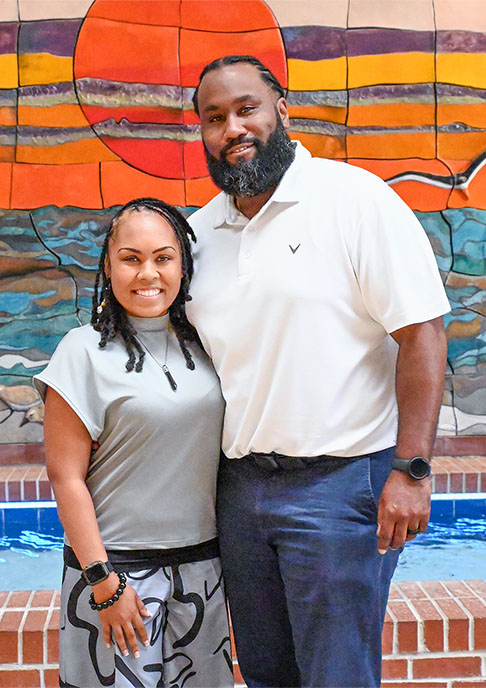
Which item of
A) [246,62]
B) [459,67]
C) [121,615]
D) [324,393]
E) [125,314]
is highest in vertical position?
[459,67]

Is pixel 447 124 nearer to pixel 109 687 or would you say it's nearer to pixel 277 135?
pixel 277 135

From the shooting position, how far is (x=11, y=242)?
3.94 m

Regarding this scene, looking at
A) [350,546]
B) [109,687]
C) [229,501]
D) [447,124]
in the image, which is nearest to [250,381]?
[229,501]

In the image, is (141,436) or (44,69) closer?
(141,436)

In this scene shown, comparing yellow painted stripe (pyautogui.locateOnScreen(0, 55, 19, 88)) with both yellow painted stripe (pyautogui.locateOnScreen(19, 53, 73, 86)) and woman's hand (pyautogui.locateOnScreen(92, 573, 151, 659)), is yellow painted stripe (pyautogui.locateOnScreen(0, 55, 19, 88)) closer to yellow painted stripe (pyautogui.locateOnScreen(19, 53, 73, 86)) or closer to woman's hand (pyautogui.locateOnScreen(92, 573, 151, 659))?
yellow painted stripe (pyautogui.locateOnScreen(19, 53, 73, 86))

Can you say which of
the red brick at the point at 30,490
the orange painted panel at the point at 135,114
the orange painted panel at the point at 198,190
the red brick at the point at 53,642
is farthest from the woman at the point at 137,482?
the orange painted panel at the point at 135,114

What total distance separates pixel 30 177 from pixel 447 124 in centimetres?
238

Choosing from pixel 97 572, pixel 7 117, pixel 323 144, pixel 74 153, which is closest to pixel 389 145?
pixel 323 144

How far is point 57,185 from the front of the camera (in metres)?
3.98

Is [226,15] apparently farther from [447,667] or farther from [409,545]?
[447,667]

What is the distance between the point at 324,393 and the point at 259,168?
1.63 feet

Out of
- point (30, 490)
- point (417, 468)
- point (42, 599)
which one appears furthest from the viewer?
point (30, 490)

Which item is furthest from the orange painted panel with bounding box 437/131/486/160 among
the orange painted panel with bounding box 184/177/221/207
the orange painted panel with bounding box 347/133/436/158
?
the orange painted panel with bounding box 184/177/221/207

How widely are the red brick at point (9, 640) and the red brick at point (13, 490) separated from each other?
1.62 meters
